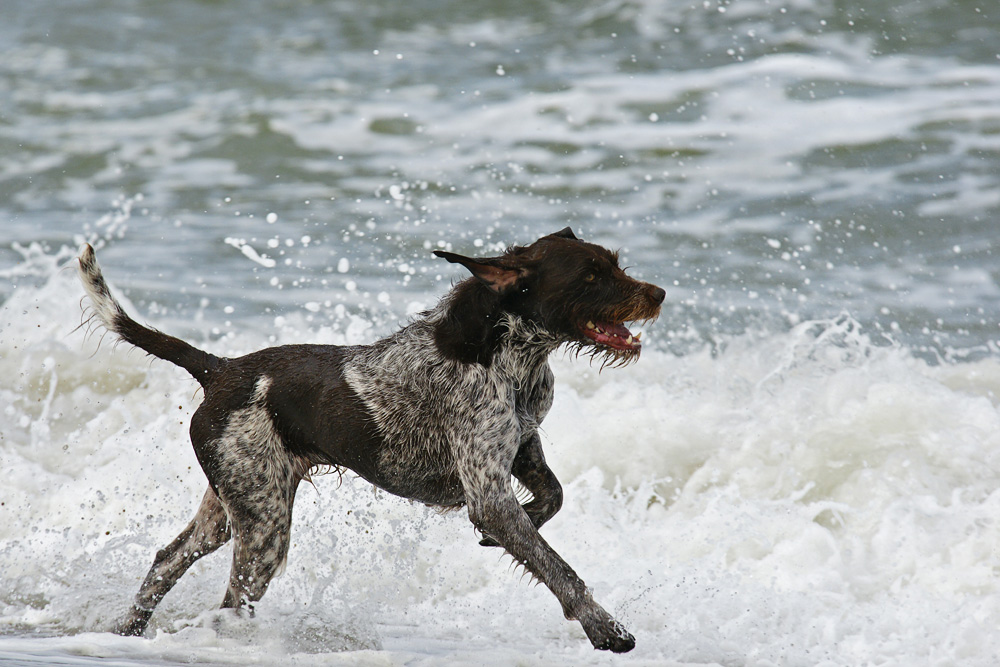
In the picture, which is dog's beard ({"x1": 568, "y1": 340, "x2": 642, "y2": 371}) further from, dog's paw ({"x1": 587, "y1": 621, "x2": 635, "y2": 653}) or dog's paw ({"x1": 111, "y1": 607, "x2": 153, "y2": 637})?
dog's paw ({"x1": 111, "y1": 607, "x2": 153, "y2": 637})

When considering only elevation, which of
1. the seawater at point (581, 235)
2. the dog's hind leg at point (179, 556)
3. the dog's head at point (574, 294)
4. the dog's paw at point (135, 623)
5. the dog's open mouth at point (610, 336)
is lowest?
the seawater at point (581, 235)

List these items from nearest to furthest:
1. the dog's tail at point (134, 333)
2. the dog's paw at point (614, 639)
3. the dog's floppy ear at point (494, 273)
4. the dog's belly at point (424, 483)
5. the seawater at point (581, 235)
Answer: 1. the dog's paw at point (614, 639)
2. the dog's floppy ear at point (494, 273)
3. the dog's belly at point (424, 483)
4. the dog's tail at point (134, 333)
5. the seawater at point (581, 235)

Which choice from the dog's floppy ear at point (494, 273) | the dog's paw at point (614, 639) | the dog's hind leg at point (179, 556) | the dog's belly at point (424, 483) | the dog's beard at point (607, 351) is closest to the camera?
the dog's paw at point (614, 639)

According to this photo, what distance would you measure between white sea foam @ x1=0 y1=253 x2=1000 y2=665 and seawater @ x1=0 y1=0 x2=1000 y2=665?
0.02 meters

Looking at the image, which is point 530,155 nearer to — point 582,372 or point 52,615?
point 582,372

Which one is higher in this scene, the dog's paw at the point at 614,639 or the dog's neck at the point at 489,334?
the dog's neck at the point at 489,334

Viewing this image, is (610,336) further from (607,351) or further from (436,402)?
(436,402)

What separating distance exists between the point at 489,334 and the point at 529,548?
0.80 m

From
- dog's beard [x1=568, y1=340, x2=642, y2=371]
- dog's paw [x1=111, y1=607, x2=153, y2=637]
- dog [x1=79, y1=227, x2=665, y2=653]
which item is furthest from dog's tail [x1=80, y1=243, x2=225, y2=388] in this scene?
dog's beard [x1=568, y1=340, x2=642, y2=371]

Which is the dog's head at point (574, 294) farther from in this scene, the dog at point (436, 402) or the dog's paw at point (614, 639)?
the dog's paw at point (614, 639)

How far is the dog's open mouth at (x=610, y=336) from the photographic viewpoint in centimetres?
400

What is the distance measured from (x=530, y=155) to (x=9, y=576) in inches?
309

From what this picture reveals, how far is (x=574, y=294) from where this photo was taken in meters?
4.01

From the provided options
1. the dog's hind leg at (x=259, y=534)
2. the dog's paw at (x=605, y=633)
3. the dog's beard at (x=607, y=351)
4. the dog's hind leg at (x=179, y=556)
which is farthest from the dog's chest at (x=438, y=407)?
the dog's hind leg at (x=179, y=556)
